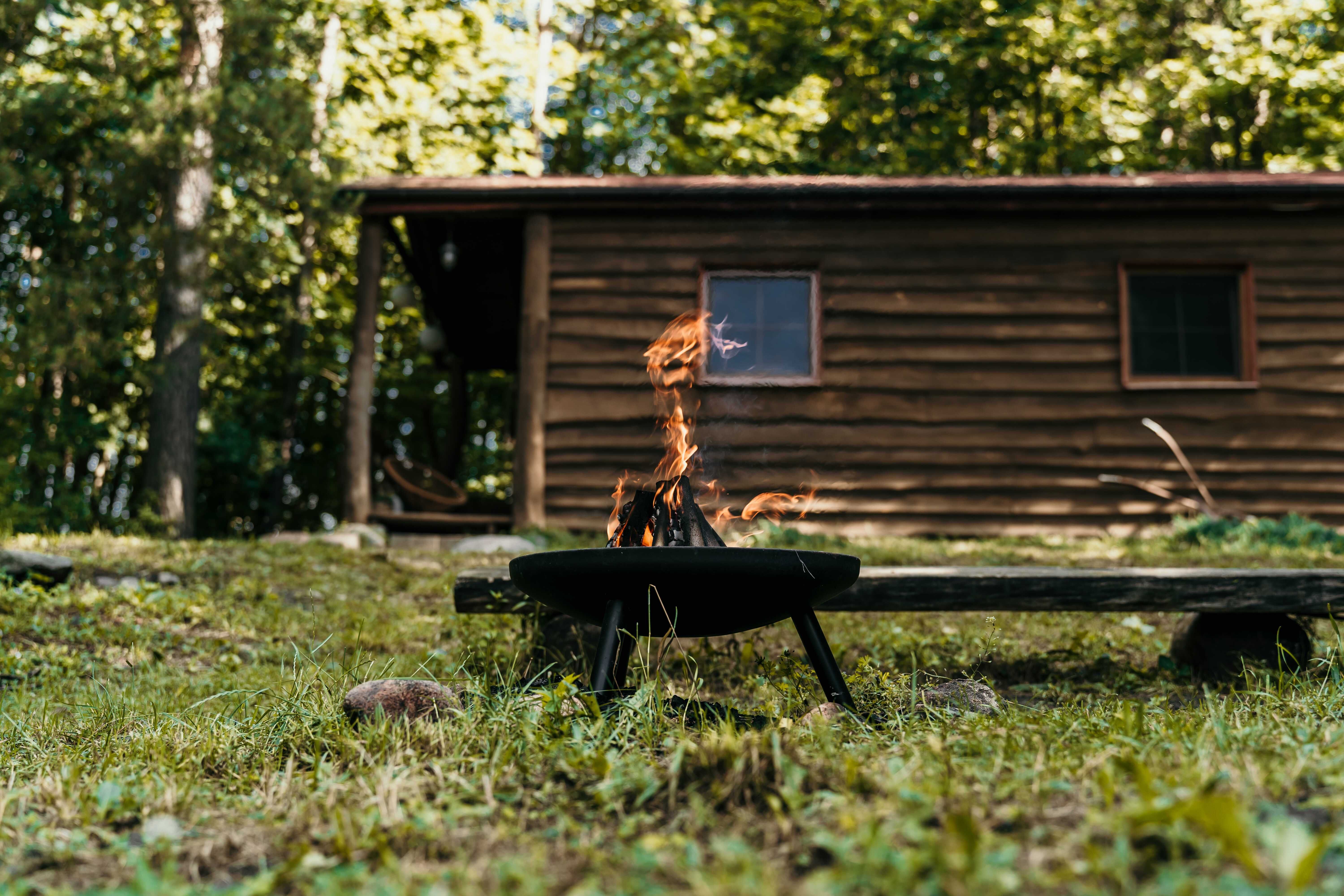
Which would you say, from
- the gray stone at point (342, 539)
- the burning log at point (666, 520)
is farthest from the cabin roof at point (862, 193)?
the burning log at point (666, 520)

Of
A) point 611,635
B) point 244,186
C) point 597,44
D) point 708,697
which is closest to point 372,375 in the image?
point 244,186

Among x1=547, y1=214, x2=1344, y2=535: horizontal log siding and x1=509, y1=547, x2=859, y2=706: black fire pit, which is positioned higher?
x1=547, y1=214, x2=1344, y2=535: horizontal log siding

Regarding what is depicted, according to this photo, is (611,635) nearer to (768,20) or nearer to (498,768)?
(498,768)

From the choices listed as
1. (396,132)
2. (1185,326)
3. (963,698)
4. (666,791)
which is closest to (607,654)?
(666,791)

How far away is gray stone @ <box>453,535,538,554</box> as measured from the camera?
7285mm

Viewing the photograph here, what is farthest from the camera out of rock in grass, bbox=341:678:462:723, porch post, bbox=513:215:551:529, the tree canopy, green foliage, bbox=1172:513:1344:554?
the tree canopy

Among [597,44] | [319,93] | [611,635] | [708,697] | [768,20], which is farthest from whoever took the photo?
[597,44]

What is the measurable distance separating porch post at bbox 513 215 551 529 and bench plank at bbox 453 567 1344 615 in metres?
4.99

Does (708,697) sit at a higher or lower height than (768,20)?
lower

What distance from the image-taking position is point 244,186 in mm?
11766

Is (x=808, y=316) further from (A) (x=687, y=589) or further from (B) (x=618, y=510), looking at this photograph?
(A) (x=687, y=589)

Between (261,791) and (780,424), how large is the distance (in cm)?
714

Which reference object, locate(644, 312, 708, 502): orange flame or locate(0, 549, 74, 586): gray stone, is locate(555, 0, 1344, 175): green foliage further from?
locate(644, 312, 708, 502): orange flame

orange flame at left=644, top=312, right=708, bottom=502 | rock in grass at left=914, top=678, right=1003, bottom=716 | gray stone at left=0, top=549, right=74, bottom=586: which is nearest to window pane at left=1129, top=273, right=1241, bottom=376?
orange flame at left=644, top=312, right=708, bottom=502
